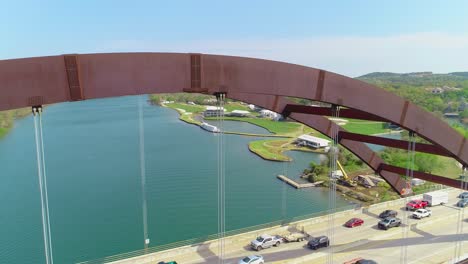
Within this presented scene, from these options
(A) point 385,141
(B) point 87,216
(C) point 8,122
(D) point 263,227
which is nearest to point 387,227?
(A) point 385,141

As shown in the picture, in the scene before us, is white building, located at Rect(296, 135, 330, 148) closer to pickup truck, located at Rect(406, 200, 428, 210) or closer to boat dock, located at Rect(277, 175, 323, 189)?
boat dock, located at Rect(277, 175, 323, 189)

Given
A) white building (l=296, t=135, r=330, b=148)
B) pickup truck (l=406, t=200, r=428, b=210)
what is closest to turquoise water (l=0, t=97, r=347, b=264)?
white building (l=296, t=135, r=330, b=148)

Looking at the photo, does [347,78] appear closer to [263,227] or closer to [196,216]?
[263,227]

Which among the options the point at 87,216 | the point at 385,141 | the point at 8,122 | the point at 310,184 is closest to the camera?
the point at 385,141

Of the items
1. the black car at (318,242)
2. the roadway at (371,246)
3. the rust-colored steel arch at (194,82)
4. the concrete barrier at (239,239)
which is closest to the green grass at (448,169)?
the roadway at (371,246)

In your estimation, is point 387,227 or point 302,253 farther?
point 387,227

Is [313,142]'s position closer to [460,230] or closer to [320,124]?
[460,230]

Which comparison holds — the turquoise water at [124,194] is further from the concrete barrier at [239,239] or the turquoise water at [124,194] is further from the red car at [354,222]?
the red car at [354,222]
